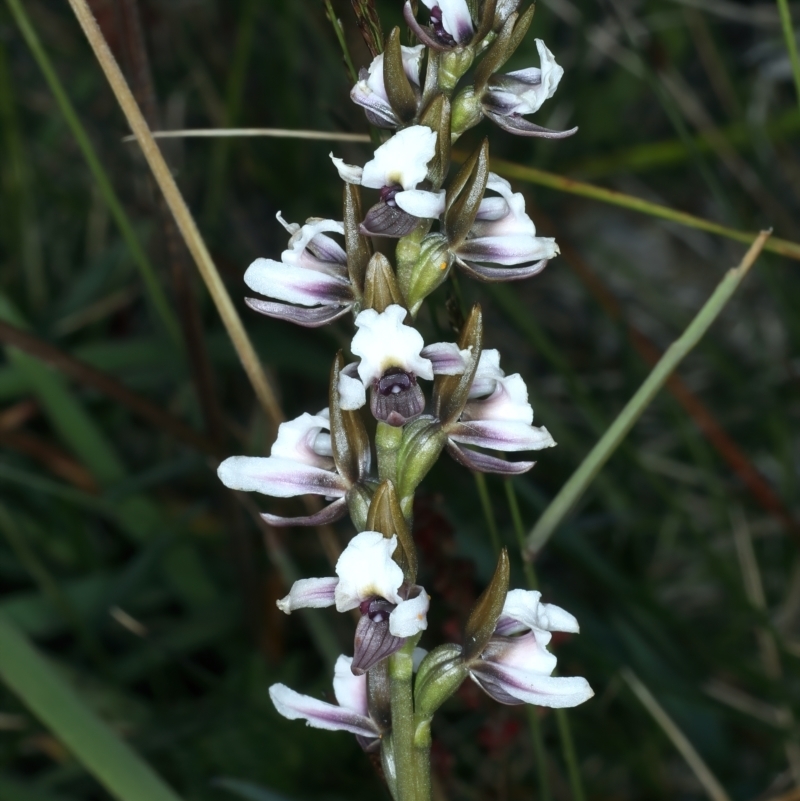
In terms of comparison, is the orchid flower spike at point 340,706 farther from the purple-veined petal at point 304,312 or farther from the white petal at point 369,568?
the purple-veined petal at point 304,312

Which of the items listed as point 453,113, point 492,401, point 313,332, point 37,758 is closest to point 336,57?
point 313,332

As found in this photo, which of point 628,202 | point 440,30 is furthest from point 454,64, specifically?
point 628,202

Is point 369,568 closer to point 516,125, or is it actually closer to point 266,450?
point 516,125

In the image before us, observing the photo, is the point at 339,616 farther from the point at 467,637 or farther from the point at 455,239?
the point at 455,239

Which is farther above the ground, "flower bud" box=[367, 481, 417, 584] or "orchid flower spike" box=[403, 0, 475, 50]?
"orchid flower spike" box=[403, 0, 475, 50]

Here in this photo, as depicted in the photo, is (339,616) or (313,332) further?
(313,332)

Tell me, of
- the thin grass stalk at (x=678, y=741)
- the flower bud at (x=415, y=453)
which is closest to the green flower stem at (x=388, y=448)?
the flower bud at (x=415, y=453)

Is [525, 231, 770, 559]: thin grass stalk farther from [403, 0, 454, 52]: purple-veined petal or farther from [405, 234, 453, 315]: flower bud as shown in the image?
[403, 0, 454, 52]: purple-veined petal

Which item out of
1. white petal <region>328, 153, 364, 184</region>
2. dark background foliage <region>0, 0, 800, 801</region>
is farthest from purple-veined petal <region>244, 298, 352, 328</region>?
dark background foliage <region>0, 0, 800, 801</region>
